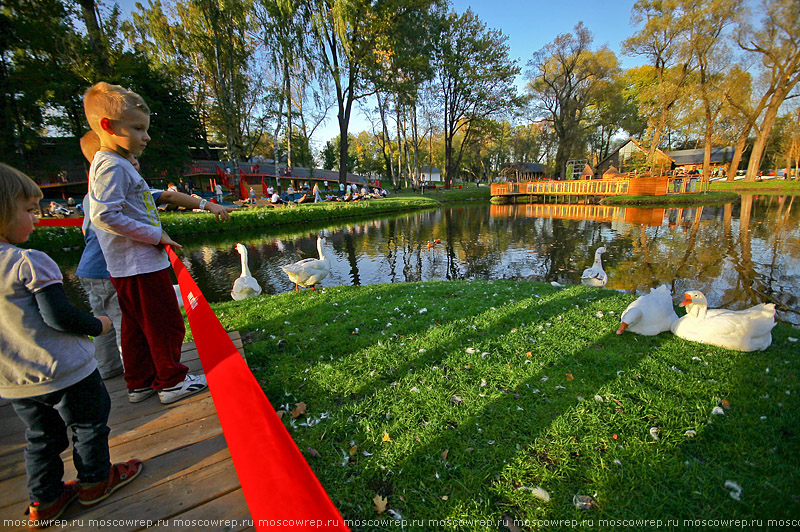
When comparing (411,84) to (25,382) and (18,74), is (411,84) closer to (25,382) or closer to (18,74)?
(18,74)

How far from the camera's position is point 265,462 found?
1.19 metres

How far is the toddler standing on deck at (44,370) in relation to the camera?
1607 millimetres

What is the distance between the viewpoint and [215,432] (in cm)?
232

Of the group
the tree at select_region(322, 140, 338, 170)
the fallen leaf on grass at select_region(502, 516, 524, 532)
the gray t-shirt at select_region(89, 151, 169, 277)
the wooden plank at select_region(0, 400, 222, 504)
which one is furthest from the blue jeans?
the tree at select_region(322, 140, 338, 170)

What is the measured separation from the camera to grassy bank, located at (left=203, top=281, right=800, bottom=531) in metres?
2.14

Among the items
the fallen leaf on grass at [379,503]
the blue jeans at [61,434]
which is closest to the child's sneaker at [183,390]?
the blue jeans at [61,434]

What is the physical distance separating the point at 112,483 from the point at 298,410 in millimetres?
1357

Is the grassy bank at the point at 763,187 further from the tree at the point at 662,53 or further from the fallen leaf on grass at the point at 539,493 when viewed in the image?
the fallen leaf on grass at the point at 539,493

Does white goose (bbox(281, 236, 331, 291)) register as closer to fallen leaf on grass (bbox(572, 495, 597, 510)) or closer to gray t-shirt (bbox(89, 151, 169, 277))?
gray t-shirt (bbox(89, 151, 169, 277))

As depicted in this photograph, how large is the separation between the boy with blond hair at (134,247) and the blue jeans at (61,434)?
0.78 meters

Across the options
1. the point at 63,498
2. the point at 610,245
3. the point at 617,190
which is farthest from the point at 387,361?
the point at 617,190

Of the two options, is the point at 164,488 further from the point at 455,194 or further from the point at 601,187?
the point at 455,194

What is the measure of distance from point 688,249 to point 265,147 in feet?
194

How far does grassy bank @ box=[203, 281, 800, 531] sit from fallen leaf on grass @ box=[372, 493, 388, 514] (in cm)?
3
